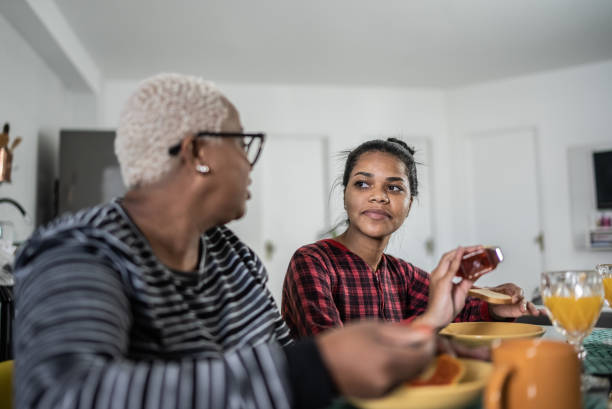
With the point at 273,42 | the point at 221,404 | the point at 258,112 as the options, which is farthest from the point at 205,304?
the point at 258,112

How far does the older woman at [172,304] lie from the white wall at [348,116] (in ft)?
13.0

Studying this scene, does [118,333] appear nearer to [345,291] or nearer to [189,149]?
[189,149]

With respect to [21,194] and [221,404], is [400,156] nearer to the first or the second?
[221,404]

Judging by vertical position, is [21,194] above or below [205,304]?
above

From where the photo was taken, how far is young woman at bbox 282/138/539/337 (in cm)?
Answer: 126

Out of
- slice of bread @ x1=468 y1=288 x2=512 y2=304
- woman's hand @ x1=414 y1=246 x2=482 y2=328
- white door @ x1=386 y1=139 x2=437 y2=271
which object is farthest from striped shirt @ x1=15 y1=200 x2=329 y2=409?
white door @ x1=386 y1=139 x2=437 y2=271

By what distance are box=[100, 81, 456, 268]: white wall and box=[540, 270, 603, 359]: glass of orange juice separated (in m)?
3.96

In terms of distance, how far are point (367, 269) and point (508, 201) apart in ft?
12.9

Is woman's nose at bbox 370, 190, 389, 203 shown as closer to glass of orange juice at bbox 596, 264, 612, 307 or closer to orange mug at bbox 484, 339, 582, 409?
glass of orange juice at bbox 596, 264, 612, 307

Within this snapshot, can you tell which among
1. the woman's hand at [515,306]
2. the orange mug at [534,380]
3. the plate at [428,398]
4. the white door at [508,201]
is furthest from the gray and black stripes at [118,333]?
the white door at [508,201]

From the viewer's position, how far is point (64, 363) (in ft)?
1.73

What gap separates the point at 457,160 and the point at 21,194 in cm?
394

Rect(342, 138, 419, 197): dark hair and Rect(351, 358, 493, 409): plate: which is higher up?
Rect(342, 138, 419, 197): dark hair

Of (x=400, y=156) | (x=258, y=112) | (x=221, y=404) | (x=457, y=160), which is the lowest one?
(x=221, y=404)
